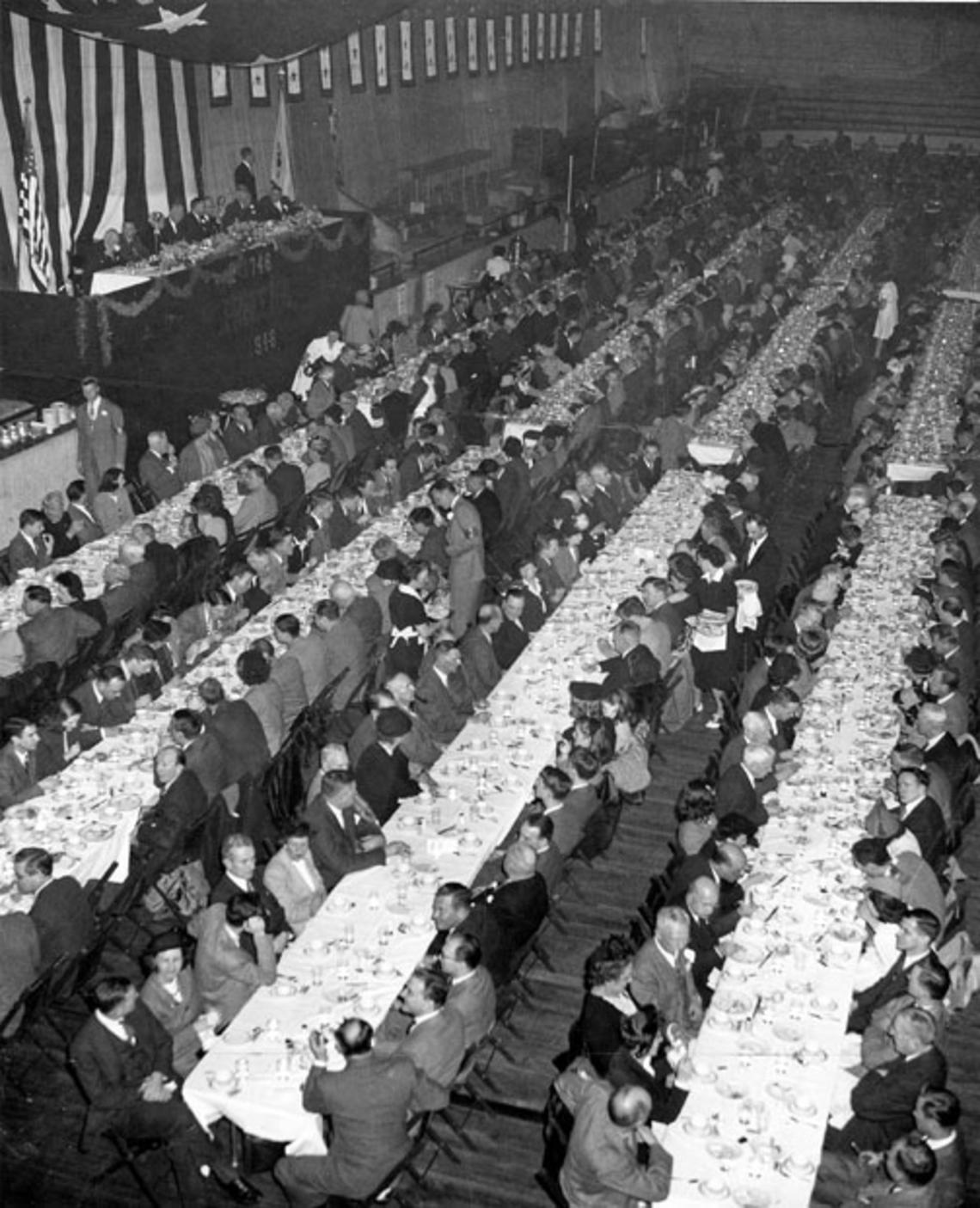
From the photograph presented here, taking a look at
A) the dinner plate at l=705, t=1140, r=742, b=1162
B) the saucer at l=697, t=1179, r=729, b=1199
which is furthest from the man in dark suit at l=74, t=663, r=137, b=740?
the saucer at l=697, t=1179, r=729, b=1199

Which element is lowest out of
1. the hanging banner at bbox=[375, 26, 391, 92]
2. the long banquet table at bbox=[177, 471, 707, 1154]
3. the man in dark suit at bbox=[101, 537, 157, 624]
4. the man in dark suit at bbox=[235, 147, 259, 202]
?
the long banquet table at bbox=[177, 471, 707, 1154]

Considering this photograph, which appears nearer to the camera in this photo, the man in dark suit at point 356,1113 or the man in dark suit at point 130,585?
the man in dark suit at point 356,1113

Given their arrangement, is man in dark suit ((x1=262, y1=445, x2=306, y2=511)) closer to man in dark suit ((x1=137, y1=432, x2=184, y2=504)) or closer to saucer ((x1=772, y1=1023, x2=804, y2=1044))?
man in dark suit ((x1=137, y1=432, x2=184, y2=504))

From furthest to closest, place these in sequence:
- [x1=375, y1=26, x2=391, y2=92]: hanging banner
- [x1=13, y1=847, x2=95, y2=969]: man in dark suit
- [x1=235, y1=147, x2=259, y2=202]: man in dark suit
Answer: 1. [x1=375, y1=26, x2=391, y2=92]: hanging banner
2. [x1=235, y1=147, x2=259, y2=202]: man in dark suit
3. [x1=13, y1=847, x2=95, y2=969]: man in dark suit

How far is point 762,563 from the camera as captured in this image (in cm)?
1379

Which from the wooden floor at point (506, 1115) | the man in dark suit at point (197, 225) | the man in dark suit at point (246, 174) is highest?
the man in dark suit at point (246, 174)

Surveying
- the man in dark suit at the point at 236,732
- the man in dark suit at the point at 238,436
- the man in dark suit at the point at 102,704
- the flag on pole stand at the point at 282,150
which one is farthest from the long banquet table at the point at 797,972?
the flag on pole stand at the point at 282,150

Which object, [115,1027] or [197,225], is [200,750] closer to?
[115,1027]

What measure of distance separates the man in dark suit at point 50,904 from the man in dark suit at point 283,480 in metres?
6.91

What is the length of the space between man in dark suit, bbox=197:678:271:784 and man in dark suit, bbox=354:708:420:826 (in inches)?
31.0

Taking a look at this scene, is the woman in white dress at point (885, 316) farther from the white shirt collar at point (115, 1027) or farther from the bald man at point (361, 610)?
the white shirt collar at point (115, 1027)

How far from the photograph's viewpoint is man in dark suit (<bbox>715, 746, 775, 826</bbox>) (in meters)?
9.80

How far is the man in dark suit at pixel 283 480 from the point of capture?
598 inches

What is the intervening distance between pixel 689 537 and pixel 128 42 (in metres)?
7.79
